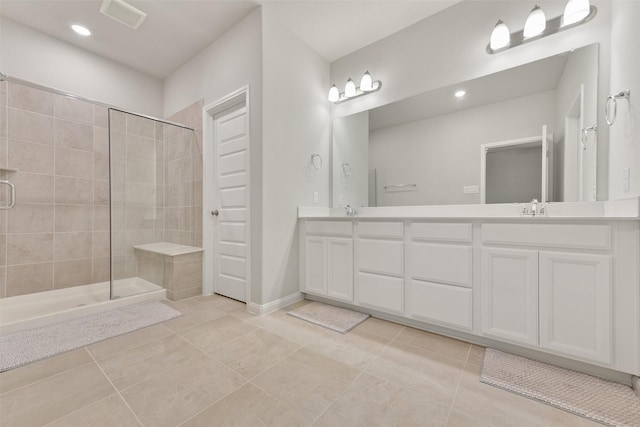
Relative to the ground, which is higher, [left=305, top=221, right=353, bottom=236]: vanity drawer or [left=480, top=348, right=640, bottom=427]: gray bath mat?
[left=305, top=221, right=353, bottom=236]: vanity drawer

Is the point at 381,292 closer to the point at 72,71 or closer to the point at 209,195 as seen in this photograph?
the point at 209,195

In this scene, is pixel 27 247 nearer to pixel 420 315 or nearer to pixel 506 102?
pixel 420 315

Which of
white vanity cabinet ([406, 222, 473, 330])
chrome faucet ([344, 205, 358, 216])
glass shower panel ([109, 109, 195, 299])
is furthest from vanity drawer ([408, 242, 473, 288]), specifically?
glass shower panel ([109, 109, 195, 299])

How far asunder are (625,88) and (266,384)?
2.57 meters

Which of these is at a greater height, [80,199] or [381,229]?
[80,199]

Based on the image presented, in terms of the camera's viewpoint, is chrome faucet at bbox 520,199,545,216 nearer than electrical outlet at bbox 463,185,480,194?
Yes

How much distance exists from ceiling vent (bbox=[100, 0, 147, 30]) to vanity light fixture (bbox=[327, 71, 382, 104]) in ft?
6.30

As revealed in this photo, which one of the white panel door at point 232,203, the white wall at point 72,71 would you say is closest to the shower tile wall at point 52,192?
the white wall at point 72,71

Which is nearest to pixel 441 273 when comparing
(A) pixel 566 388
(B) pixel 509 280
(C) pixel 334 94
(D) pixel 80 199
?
(B) pixel 509 280

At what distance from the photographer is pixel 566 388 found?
1285mm

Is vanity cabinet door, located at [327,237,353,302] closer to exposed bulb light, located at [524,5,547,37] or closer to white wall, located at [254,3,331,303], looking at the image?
white wall, located at [254,3,331,303]

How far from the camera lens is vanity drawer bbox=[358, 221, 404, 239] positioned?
199cm

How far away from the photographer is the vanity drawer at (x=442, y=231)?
1709 mm

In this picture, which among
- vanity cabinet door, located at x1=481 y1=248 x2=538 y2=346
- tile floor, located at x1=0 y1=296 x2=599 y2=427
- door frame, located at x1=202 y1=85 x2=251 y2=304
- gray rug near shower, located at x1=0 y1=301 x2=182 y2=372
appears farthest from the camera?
door frame, located at x1=202 y1=85 x2=251 y2=304
